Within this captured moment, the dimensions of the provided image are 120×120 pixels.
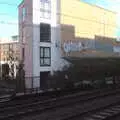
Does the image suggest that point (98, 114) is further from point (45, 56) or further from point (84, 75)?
Result: point (45, 56)

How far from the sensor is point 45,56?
3678 cm

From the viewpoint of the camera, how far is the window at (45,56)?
119ft

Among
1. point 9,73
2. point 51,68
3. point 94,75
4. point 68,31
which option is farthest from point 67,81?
point 9,73

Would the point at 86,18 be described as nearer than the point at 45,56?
No

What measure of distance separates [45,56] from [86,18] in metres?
9.09

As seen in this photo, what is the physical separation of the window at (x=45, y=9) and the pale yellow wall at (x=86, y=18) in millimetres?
1626

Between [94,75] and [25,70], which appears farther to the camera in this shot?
[25,70]

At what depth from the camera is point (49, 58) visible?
122 ft

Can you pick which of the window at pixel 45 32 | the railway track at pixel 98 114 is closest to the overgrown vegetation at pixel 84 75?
the window at pixel 45 32

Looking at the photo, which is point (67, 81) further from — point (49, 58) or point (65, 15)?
point (65, 15)

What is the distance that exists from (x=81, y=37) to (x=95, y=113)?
2799cm

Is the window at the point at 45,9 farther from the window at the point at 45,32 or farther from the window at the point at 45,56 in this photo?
the window at the point at 45,56

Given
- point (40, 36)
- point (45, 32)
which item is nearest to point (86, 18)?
point (45, 32)

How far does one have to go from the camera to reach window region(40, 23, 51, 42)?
119ft
